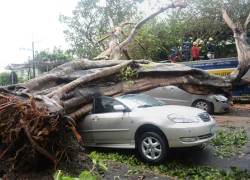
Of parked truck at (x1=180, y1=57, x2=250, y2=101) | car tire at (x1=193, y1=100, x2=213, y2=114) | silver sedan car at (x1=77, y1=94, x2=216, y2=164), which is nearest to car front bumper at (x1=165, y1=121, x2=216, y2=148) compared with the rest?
silver sedan car at (x1=77, y1=94, x2=216, y2=164)

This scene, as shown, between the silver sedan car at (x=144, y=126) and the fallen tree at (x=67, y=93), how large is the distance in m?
0.51

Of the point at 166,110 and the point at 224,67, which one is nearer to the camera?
the point at 166,110

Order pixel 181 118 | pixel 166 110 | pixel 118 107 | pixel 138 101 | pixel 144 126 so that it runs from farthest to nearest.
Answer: pixel 138 101, pixel 118 107, pixel 166 110, pixel 144 126, pixel 181 118

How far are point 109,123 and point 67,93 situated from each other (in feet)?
4.02

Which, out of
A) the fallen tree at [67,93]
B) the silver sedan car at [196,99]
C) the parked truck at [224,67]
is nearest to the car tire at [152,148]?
the fallen tree at [67,93]

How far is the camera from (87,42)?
24.7m

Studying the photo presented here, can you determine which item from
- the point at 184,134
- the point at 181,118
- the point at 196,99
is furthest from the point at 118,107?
the point at 196,99

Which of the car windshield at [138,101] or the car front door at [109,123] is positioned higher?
the car windshield at [138,101]

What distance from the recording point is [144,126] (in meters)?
5.70

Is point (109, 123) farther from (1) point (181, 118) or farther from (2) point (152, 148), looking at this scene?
(1) point (181, 118)

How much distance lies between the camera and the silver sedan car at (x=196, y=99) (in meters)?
10.9

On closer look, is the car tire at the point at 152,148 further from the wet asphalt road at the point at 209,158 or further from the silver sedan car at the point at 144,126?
the wet asphalt road at the point at 209,158

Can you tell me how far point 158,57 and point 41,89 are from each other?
1434 cm

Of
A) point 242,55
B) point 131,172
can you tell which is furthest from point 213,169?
point 242,55
